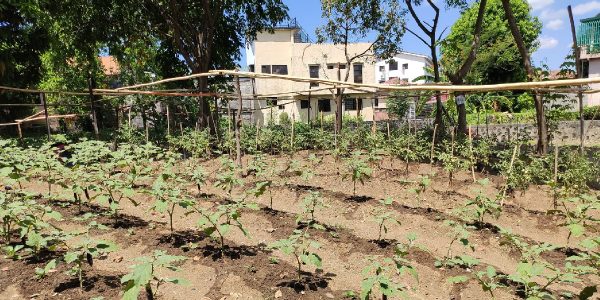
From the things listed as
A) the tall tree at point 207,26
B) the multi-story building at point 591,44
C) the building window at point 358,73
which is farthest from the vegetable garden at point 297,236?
the building window at point 358,73

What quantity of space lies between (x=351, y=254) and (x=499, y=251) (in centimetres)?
207

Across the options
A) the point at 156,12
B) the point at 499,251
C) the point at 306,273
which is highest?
the point at 156,12

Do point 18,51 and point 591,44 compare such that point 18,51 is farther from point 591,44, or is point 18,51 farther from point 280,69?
point 591,44

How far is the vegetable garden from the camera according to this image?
10.6ft

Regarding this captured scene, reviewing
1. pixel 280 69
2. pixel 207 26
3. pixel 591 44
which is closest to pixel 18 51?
pixel 207 26

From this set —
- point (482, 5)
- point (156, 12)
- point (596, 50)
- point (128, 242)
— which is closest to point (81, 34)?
point (156, 12)

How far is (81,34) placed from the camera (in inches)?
525

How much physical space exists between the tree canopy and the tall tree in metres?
10.2

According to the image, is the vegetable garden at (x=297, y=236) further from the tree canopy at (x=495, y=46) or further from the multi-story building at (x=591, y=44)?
the multi-story building at (x=591, y=44)

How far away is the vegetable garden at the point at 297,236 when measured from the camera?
3221 mm

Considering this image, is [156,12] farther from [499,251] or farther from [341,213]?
[499,251]

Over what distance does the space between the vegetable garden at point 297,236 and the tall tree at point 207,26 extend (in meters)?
6.73

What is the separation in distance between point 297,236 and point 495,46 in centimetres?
2443

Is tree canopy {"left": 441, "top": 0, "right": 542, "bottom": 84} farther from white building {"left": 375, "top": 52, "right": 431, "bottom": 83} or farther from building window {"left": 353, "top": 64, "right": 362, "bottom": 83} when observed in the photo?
white building {"left": 375, "top": 52, "right": 431, "bottom": 83}
